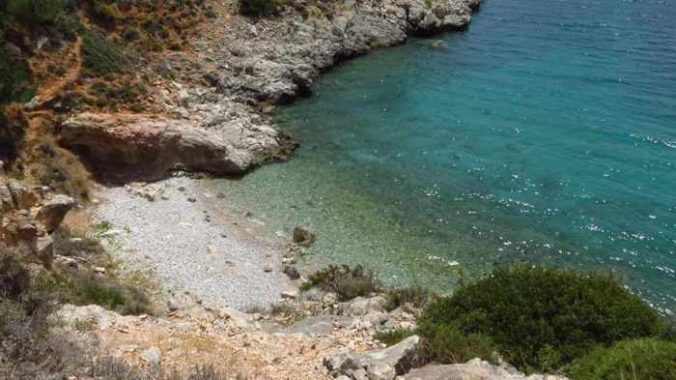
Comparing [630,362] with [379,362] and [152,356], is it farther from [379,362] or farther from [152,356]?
[152,356]

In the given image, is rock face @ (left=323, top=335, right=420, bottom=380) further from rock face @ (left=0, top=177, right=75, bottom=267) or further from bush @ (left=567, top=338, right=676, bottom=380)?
rock face @ (left=0, top=177, right=75, bottom=267)

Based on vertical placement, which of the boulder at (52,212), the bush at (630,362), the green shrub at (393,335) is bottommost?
the boulder at (52,212)

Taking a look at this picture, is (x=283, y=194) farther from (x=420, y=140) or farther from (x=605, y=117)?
(x=605, y=117)

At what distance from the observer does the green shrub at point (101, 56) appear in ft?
111

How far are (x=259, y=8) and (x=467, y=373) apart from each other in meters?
39.5

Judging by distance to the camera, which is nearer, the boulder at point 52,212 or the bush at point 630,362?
the bush at point 630,362

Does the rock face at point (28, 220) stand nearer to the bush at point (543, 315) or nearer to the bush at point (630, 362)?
the bush at point (543, 315)

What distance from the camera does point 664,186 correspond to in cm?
3144

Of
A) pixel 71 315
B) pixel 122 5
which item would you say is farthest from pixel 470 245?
pixel 122 5

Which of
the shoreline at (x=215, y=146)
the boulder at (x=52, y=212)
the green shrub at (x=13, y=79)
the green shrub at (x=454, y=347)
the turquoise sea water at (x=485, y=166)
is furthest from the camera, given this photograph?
the green shrub at (x=13, y=79)

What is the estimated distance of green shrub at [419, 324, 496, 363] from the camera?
13.3m

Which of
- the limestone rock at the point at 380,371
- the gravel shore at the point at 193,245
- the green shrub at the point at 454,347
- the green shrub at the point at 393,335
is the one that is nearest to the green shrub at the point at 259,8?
the gravel shore at the point at 193,245

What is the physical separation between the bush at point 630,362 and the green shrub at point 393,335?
11.8 ft

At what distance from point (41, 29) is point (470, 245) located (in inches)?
953
